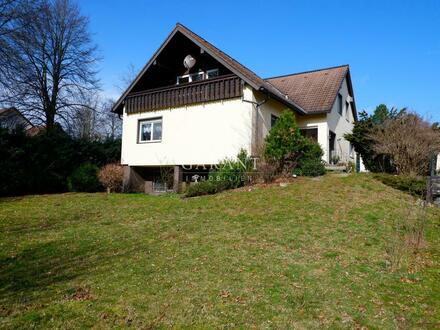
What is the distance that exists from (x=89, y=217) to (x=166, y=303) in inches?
266

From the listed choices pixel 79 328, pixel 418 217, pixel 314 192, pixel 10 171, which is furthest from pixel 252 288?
pixel 10 171

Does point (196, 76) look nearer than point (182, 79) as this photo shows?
Yes

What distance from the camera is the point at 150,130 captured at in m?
19.0

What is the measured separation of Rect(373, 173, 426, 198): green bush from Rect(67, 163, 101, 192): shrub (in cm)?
1360

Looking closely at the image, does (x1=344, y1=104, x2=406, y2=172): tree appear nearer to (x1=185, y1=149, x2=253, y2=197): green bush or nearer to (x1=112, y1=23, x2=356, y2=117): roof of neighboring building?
(x1=112, y1=23, x2=356, y2=117): roof of neighboring building

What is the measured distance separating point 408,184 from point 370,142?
4303 millimetres

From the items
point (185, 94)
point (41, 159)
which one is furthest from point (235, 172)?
point (41, 159)

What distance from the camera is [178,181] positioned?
17094 mm

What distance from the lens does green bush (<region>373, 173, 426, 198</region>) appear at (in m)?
11.9

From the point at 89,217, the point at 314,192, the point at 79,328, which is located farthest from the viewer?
the point at 314,192

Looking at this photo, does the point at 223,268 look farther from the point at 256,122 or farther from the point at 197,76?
the point at 197,76

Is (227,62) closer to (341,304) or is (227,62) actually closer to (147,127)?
(147,127)

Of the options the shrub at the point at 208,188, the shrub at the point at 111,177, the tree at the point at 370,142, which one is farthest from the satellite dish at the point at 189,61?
the tree at the point at 370,142

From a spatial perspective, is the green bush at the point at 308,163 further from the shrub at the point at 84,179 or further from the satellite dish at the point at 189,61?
the shrub at the point at 84,179
